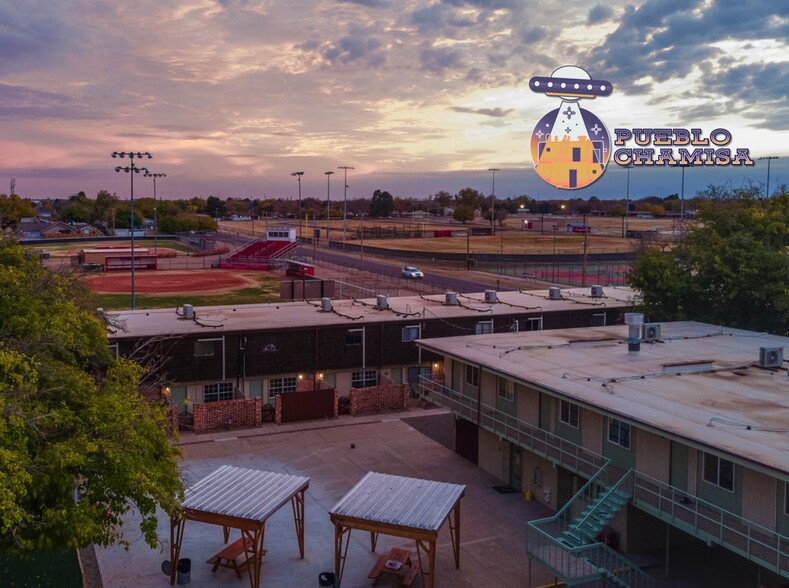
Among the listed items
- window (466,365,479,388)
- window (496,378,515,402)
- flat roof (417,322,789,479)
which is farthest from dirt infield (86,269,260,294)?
window (496,378,515,402)

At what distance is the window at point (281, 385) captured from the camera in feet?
127

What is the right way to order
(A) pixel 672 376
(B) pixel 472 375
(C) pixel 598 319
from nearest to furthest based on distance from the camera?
1. (A) pixel 672 376
2. (B) pixel 472 375
3. (C) pixel 598 319

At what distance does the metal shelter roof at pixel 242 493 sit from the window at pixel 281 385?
14.8 meters

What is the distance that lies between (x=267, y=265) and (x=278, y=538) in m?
90.2

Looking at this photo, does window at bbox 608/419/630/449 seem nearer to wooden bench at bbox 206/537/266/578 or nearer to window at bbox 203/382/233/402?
wooden bench at bbox 206/537/266/578

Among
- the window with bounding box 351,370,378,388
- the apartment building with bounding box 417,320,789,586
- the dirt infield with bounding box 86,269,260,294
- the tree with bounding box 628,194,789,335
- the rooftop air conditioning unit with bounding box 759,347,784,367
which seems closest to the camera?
the apartment building with bounding box 417,320,789,586

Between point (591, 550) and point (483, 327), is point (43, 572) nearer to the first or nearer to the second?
point (591, 550)

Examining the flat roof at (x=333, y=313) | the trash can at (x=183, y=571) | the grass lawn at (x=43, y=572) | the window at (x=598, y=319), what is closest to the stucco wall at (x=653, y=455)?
the trash can at (x=183, y=571)

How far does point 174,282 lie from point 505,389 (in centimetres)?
7071

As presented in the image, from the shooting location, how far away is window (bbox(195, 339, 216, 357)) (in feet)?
121

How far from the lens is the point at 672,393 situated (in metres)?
23.9

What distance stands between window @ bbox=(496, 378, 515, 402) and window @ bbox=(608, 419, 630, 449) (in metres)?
5.28

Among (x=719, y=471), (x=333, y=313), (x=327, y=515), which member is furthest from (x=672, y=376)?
(x=333, y=313)

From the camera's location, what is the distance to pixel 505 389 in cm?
2894
